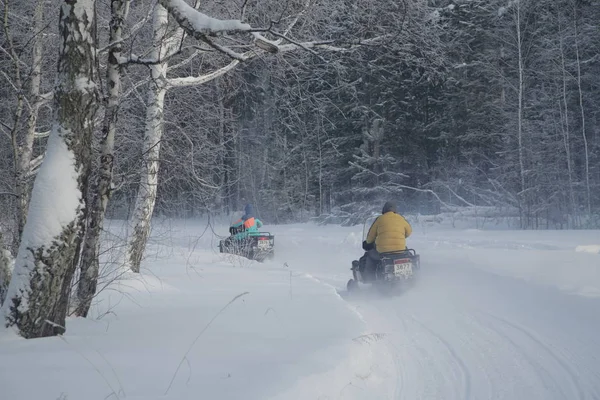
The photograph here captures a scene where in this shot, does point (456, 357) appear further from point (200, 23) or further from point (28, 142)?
point (28, 142)

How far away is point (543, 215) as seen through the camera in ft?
69.4

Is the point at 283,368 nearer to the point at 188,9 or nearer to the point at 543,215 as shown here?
the point at 188,9

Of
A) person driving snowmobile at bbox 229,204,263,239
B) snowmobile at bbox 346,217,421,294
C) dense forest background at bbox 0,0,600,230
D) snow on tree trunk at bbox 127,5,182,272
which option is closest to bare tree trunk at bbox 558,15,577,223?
dense forest background at bbox 0,0,600,230

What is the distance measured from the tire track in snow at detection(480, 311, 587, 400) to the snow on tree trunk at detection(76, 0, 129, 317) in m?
4.48

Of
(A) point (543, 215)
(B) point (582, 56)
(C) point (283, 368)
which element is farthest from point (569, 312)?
(B) point (582, 56)

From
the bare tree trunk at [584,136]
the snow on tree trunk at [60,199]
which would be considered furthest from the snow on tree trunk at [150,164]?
the bare tree trunk at [584,136]

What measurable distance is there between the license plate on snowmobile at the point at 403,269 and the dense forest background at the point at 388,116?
9.71ft

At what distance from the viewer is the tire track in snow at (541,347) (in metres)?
4.43

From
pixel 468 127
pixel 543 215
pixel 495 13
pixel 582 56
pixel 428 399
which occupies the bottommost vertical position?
pixel 428 399

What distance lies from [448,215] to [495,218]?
7.07 feet

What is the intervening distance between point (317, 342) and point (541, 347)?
284cm

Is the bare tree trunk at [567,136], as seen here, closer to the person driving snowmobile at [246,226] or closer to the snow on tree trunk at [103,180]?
the person driving snowmobile at [246,226]

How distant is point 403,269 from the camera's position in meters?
9.24

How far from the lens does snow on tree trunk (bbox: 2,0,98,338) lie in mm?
3668
